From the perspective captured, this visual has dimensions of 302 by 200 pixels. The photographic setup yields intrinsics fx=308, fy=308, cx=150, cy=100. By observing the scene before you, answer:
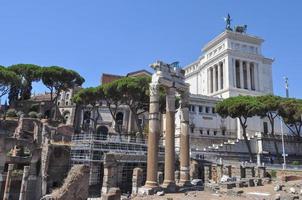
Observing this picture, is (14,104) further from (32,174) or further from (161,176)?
(161,176)

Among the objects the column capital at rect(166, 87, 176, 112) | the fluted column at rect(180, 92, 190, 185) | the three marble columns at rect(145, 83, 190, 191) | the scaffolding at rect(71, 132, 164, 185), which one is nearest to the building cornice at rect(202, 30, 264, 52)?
the scaffolding at rect(71, 132, 164, 185)

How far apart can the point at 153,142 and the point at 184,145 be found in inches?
143

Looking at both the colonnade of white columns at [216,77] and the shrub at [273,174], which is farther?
the colonnade of white columns at [216,77]

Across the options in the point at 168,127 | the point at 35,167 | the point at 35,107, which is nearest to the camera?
the point at 168,127

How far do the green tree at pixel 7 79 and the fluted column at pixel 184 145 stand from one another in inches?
1147

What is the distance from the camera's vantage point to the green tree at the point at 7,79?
41381 mm

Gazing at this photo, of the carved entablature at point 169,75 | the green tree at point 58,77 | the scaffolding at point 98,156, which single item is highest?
the green tree at point 58,77

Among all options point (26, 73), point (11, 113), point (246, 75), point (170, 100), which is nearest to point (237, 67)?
point (246, 75)

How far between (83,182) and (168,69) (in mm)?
9118

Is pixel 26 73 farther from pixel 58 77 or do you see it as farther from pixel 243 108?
pixel 243 108

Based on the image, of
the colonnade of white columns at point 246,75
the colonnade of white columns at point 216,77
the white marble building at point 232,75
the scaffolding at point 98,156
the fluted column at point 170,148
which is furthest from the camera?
the colonnade of white columns at point 216,77

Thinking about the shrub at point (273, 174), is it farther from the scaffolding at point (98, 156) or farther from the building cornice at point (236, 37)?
the building cornice at point (236, 37)

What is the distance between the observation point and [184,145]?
21.3 m

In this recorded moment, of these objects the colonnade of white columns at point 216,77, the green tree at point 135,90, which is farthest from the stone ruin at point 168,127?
the colonnade of white columns at point 216,77
